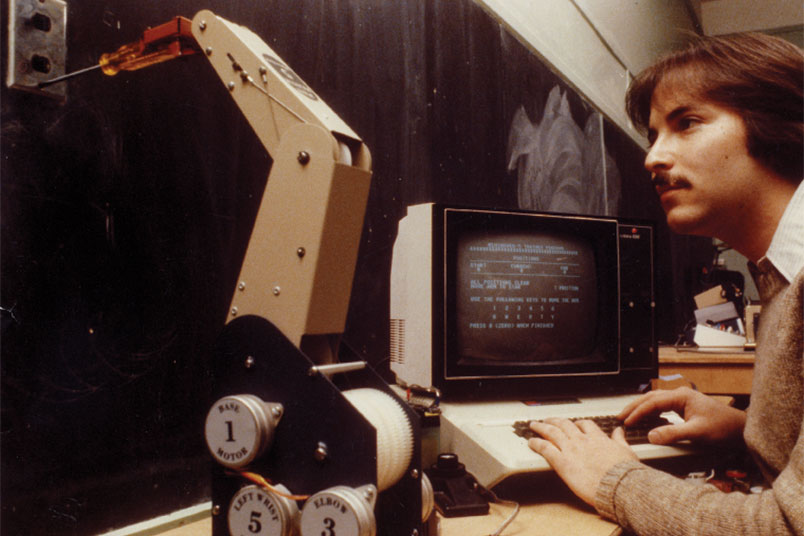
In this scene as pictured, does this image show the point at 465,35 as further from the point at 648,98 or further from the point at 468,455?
the point at 468,455

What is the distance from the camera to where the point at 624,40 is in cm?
310

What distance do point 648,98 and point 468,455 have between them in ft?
2.83

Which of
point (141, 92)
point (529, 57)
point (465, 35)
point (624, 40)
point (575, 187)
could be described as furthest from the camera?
point (624, 40)

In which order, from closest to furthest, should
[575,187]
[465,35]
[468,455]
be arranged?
[468,455] < [465,35] < [575,187]

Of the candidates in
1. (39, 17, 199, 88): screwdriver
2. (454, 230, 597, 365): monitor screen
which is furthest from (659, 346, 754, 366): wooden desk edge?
(39, 17, 199, 88): screwdriver

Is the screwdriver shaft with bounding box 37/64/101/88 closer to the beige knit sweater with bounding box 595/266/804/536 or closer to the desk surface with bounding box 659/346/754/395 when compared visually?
the beige knit sweater with bounding box 595/266/804/536

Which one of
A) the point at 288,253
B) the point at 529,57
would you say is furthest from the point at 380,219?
the point at 529,57

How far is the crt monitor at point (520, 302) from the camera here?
1.18 m

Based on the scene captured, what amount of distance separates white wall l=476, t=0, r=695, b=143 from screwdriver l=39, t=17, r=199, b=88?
128cm

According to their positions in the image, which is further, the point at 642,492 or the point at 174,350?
the point at 174,350

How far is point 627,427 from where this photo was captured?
3.37 feet

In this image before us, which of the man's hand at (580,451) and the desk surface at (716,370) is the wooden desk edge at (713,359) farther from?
the man's hand at (580,451)

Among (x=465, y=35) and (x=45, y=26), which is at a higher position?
(x=465, y=35)

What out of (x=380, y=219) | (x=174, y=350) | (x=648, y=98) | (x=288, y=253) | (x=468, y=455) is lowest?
(x=468, y=455)
